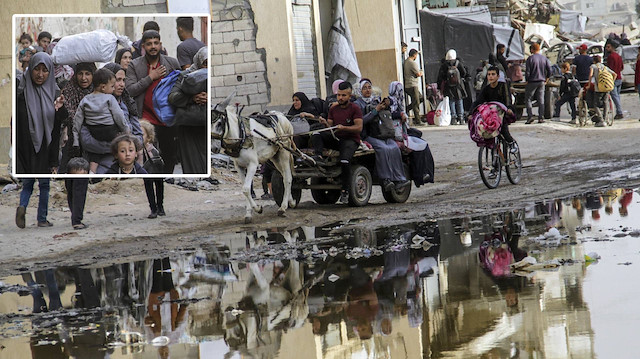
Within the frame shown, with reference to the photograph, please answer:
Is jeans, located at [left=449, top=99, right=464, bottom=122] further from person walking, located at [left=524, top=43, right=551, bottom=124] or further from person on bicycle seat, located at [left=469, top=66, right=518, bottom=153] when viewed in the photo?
person on bicycle seat, located at [left=469, top=66, right=518, bottom=153]

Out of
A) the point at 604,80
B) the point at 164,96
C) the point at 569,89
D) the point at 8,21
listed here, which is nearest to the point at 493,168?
the point at 164,96

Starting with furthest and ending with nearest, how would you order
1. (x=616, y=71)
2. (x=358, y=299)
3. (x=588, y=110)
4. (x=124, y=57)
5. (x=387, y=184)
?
(x=616, y=71), (x=588, y=110), (x=387, y=184), (x=124, y=57), (x=358, y=299)

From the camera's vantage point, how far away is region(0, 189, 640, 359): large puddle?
5172mm

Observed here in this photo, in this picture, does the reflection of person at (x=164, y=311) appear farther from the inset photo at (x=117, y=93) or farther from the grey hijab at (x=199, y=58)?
the grey hijab at (x=199, y=58)

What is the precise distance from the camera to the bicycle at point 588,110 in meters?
23.3

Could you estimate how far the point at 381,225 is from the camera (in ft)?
35.1

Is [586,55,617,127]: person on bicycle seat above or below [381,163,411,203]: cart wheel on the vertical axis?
above

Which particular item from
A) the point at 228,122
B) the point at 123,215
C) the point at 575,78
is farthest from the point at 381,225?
the point at 575,78

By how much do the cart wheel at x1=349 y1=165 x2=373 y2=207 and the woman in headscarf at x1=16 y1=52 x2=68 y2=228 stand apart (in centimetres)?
384

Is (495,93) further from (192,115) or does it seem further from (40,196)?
(40,196)

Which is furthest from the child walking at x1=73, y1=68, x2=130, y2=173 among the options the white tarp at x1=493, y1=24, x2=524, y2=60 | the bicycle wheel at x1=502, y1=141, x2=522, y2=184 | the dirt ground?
the white tarp at x1=493, y1=24, x2=524, y2=60

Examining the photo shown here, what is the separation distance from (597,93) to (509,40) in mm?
7595

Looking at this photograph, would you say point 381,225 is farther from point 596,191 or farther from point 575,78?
point 575,78

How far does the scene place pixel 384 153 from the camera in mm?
12805
